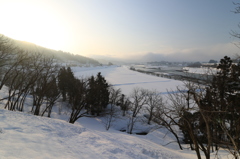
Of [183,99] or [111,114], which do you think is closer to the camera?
[183,99]

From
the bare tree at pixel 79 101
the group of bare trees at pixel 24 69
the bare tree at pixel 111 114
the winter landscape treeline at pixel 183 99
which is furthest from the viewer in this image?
the bare tree at pixel 111 114

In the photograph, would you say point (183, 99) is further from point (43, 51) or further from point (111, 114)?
point (43, 51)

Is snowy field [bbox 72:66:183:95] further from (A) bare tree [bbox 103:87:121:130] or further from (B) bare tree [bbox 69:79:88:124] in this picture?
(B) bare tree [bbox 69:79:88:124]

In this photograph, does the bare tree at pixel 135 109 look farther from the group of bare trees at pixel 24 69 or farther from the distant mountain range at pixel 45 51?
the distant mountain range at pixel 45 51

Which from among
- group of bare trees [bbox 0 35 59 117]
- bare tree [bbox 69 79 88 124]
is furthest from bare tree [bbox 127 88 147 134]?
group of bare trees [bbox 0 35 59 117]

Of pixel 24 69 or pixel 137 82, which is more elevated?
pixel 24 69

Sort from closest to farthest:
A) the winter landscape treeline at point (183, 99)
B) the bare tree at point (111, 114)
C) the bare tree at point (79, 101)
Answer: the winter landscape treeline at point (183, 99), the bare tree at point (79, 101), the bare tree at point (111, 114)

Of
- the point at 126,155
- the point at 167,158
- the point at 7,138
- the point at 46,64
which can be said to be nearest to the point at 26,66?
the point at 46,64

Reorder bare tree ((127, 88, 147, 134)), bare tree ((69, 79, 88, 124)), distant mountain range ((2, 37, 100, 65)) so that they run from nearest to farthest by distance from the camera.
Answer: bare tree ((69, 79, 88, 124)) → distant mountain range ((2, 37, 100, 65)) → bare tree ((127, 88, 147, 134))

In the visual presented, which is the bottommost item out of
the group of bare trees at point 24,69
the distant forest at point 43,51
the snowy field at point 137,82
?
the snowy field at point 137,82

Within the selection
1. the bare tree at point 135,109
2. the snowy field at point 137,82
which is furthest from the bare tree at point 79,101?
the snowy field at point 137,82

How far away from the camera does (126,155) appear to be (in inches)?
248

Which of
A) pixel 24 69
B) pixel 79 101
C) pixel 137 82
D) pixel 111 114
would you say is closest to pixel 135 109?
pixel 111 114

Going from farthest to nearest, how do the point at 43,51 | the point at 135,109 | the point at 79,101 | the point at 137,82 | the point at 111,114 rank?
the point at 137,82 → the point at 135,109 → the point at 111,114 → the point at 43,51 → the point at 79,101
